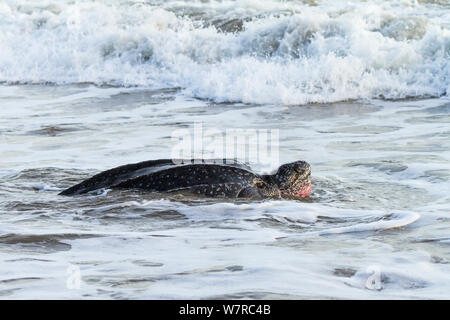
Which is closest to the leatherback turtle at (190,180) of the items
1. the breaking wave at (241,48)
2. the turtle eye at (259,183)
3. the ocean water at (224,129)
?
the turtle eye at (259,183)

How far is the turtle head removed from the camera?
615 cm

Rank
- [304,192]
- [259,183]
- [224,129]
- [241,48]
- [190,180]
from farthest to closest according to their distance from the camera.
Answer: [241,48] < [224,129] < [304,192] < [259,183] < [190,180]

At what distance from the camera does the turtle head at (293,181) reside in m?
6.15

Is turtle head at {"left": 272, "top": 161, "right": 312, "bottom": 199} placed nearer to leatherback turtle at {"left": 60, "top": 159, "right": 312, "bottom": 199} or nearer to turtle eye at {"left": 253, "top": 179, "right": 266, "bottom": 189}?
leatherback turtle at {"left": 60, "top": 159, "right": 312, "bottom": 199}

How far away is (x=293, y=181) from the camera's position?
614 cm

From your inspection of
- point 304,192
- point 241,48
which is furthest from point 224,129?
point 241,48

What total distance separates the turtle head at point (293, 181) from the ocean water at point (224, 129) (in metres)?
0.21

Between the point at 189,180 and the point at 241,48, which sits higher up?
the point at 189,180

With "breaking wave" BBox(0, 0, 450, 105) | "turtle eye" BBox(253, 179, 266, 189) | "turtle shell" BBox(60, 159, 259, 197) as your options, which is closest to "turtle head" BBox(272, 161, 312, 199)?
"turtle eye" BBox(253, 179, 266, 189)

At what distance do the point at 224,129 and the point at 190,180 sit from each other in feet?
11.9

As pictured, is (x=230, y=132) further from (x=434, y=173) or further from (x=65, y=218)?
(x=65, y=218)

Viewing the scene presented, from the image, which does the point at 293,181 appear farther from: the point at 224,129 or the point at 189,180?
the point at 224,129
